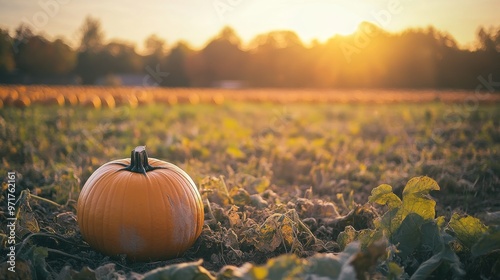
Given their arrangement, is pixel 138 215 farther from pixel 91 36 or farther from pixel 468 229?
pixel 91 36

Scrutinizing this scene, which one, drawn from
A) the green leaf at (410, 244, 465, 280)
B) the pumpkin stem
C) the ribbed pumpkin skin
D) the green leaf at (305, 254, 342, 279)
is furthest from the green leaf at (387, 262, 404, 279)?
the pumpkin stem

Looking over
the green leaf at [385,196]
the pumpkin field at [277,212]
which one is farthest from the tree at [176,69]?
the green leaf at [385,196]

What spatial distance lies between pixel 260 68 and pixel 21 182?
44.6 metres

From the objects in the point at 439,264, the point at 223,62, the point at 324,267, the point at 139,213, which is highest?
the point at 223,62

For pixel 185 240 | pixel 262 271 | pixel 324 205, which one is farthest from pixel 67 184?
pixel 262 271

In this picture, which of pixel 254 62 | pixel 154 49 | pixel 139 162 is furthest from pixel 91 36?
pixel 139 162

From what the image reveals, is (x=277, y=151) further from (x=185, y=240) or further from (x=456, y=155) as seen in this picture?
(x=185, y=240)

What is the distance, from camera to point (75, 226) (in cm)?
286

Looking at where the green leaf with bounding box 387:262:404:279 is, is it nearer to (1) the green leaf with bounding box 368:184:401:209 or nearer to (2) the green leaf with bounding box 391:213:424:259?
(2) the green leaf with bounding box 391:213:424:259

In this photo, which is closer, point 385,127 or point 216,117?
point 385,127

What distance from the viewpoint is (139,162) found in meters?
2.59

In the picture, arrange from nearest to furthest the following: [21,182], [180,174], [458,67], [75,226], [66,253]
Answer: [66,253] → [180,174] → [75,226] → [21,182] → [458,67]

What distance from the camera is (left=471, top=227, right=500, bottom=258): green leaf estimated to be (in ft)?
6.79

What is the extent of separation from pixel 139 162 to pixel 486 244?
1.99 m
